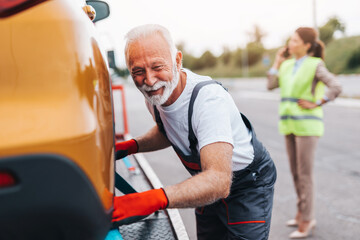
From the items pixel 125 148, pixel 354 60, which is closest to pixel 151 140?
pixel 125 148

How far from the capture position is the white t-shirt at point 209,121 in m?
1.51

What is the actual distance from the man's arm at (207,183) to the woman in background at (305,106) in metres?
2.23

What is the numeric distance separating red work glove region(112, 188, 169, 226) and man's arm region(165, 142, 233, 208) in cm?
4

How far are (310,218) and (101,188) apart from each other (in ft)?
9.70

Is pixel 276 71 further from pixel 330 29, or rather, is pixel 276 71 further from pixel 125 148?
pixel 330 29

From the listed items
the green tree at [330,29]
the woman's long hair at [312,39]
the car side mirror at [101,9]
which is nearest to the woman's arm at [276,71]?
the woman's long hair at [312,39]

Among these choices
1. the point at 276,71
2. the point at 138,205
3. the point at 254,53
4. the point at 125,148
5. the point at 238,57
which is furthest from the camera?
the point at 238,57

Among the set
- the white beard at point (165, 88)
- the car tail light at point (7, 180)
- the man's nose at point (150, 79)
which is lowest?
the car tail light at point (7, 180)

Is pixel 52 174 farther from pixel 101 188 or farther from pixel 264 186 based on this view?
pixel 264 186

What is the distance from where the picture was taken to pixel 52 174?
93cm

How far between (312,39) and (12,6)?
3.16 metres

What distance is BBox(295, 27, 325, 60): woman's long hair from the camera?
3.57 metres

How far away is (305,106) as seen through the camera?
353 centimetres

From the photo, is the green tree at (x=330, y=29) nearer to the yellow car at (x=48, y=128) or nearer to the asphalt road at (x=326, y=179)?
the asphalt road at (x=326, y=179)
